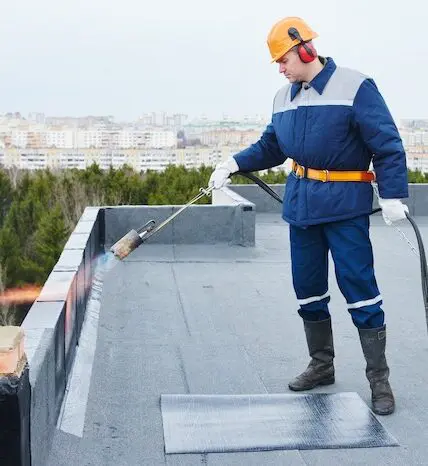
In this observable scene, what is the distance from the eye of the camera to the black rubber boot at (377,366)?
4.04 m

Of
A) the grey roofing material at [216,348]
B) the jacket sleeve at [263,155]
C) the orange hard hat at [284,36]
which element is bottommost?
the grey roofing material at [216,348]

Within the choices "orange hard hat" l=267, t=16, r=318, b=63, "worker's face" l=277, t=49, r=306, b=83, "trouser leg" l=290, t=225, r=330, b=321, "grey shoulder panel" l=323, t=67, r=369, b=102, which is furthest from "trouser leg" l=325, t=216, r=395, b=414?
"orange hard hat" l=267, t=16, r=318, b=63

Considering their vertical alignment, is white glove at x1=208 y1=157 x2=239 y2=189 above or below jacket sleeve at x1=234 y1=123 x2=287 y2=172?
below

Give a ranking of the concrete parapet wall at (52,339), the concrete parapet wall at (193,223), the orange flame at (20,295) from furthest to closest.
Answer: the orange flame at (20,295)
the concrete parapet wall at (193,223)
the concrete parapet wall at (52,339)

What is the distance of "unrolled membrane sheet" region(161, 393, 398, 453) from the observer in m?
3.61

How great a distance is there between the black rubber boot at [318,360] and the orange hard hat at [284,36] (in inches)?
53.5

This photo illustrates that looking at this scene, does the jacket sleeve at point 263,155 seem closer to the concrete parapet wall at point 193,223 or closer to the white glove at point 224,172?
the white glove at point 224,172

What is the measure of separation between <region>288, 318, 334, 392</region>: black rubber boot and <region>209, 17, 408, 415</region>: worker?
282 mm

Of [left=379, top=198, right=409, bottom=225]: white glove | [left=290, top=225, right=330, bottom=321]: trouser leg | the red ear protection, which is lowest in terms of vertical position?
[left=290, top=225, right=330, bottom=321]: trouser leg

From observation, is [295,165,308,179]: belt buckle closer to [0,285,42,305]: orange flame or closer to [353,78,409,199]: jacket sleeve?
[353,78,409,199]: jacket sleeve

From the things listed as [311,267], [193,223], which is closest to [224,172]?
[311,267]

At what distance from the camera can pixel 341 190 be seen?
4.01 meters

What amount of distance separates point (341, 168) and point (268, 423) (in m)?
1.20

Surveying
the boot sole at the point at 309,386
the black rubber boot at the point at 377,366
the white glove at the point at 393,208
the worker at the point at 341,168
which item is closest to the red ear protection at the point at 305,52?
the worker at the point at 341,168
